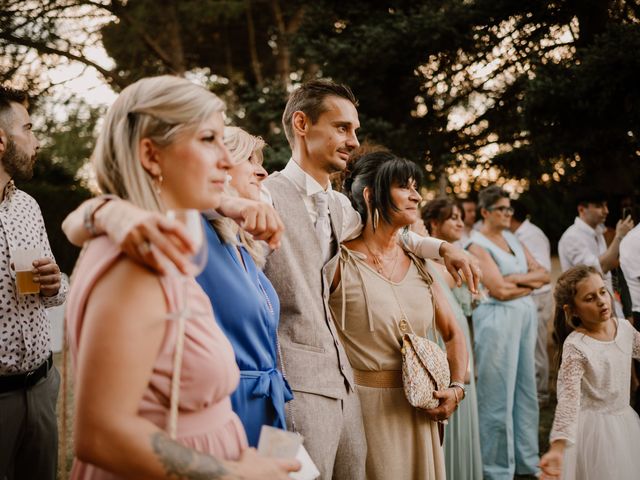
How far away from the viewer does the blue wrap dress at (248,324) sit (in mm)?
1744

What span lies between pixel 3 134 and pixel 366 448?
215 centimetres

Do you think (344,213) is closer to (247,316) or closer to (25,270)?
(247,316)

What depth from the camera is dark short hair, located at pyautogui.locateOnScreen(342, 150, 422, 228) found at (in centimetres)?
284

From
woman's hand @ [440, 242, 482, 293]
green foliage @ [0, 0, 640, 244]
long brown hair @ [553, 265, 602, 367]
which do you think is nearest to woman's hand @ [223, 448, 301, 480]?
woman's hand @ [440, 242, 482, 293]

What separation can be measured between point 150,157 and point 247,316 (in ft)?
1.96

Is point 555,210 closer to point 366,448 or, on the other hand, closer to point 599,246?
point 599,246

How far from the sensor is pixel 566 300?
341 centimetres

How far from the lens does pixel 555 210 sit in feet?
67.9

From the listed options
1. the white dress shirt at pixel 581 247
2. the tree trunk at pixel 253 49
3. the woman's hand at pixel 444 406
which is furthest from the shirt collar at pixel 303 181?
the tree trunk at pixel 253 49

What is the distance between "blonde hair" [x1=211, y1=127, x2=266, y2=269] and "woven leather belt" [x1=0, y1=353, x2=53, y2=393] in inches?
51.8

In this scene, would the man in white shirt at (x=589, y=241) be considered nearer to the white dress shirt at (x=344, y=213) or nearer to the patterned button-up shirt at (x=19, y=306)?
the white dress shirt at (x=344, y=213)

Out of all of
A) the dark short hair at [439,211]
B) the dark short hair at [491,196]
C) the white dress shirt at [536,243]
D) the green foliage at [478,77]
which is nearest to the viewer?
the dark short hair at [439,211]

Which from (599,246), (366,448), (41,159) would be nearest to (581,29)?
(599,246)

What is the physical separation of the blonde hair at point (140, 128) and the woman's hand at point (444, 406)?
176cm
